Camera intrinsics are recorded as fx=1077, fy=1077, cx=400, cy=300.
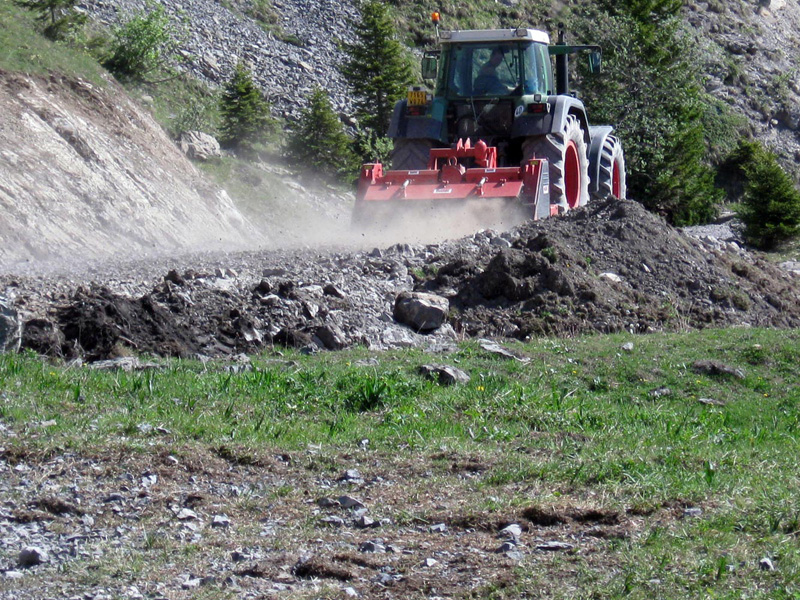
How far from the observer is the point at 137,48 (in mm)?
24344

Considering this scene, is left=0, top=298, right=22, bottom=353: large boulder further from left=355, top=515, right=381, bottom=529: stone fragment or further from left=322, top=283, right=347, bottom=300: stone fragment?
left=355, top=515, right=381, bottom=529: stone fragment

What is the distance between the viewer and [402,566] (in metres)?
4.43

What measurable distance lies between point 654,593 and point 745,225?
21985mm

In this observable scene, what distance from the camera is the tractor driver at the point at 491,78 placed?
17250 millimetres

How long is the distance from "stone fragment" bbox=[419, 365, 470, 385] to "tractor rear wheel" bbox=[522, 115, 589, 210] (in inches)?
329

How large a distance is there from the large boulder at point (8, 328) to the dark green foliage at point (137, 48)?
55.6 feet

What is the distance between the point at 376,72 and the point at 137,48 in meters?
7.17

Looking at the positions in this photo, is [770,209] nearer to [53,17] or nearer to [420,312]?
[420,312]

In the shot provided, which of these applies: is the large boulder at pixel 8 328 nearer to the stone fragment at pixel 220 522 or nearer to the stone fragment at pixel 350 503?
the stone fragment at pixel 220 522

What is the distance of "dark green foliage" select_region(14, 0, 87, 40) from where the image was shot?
21.9m

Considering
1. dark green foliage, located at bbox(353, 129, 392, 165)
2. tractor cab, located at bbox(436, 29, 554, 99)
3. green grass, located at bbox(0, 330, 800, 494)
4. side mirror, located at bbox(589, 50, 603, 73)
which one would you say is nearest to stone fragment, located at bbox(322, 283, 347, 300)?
green grass, located at bbox(0, 330, 800, 494)

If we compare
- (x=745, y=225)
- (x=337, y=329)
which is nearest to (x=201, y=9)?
(x=745, y=225)

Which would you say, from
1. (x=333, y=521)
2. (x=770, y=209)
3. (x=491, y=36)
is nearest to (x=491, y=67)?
(x=491, y=36)

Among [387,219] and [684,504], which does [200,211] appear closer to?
[387,219]
